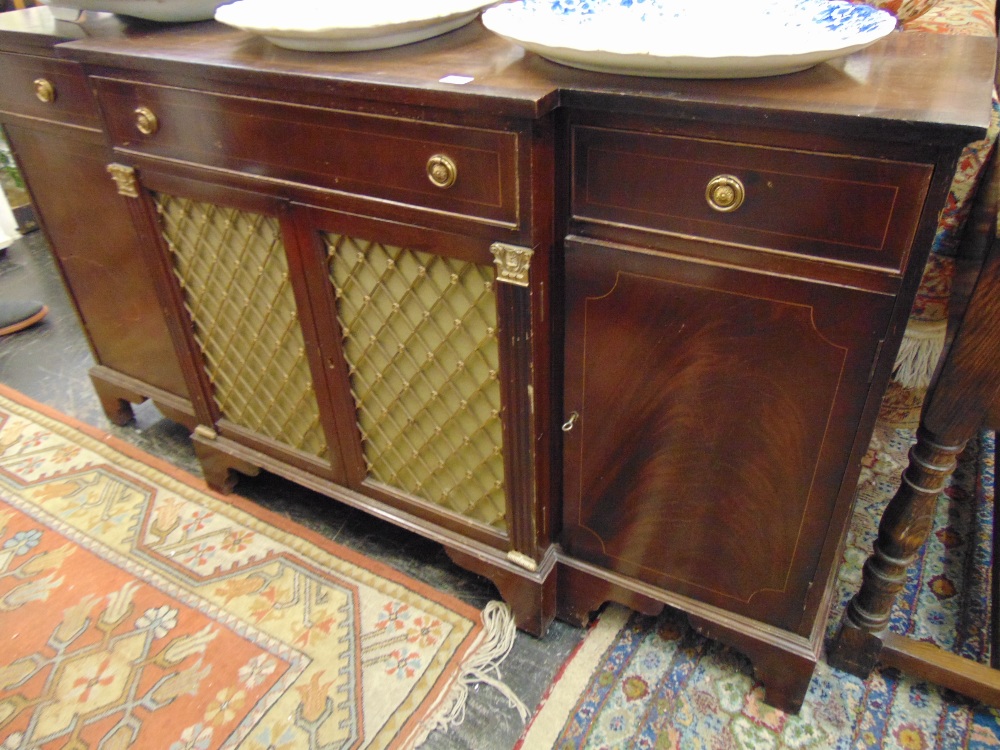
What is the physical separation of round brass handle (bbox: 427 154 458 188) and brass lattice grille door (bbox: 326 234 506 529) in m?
0.11

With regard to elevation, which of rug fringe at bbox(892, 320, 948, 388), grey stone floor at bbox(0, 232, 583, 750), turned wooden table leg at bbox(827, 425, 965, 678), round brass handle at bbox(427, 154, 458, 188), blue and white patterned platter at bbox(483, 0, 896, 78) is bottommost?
grey stone floor at bbox(0, 232, 583, 750)

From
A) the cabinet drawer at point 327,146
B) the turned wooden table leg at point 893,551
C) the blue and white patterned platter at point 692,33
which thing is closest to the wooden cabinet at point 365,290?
the cabinet drawer at point 327,146

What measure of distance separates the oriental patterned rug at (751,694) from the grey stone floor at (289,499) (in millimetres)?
45

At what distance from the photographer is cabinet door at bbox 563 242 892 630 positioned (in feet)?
2.44

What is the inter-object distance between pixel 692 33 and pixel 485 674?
0.90 metres

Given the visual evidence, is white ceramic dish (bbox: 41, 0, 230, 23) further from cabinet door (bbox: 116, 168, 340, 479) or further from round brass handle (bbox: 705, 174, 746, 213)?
round brass handle (bbox: 705, 174, 746, 213)

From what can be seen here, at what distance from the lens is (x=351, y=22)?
0.83m

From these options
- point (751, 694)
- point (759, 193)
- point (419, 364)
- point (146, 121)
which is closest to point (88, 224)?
point (146, 121)

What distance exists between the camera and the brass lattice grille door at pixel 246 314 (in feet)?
3.53

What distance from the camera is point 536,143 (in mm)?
733

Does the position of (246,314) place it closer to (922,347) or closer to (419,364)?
(419,364)

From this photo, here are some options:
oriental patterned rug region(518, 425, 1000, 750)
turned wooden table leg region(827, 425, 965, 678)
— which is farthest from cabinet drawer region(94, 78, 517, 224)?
oriental patterned rug region(518, 425, 1000, 750)

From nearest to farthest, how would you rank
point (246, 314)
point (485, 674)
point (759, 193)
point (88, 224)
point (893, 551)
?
point (759, 193) < point (893, 551) < point (485, 674) < point (246, 314) < point (88, 224)

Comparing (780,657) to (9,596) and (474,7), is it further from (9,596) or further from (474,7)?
(9,596)
